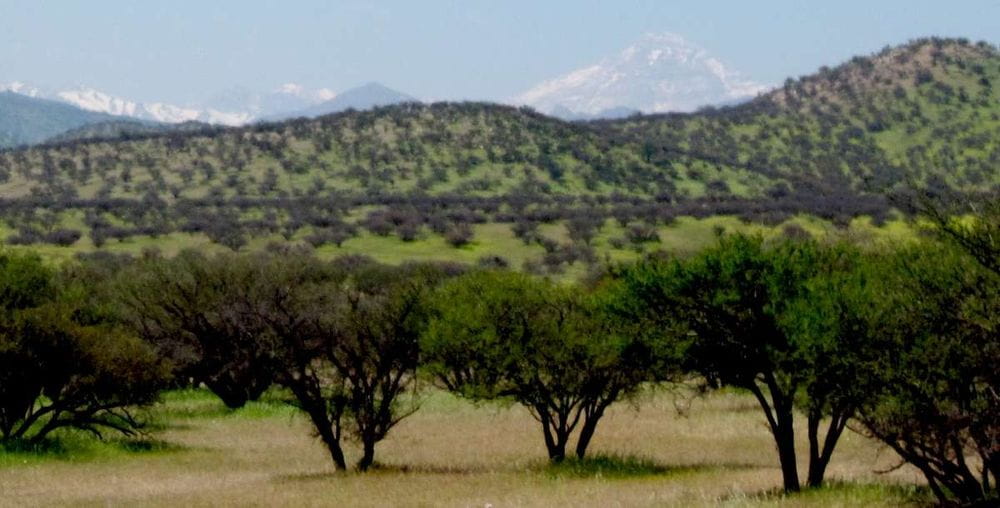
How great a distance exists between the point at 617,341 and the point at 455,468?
8.59 metres

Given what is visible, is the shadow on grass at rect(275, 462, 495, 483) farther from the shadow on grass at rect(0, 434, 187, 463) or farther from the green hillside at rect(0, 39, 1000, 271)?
the green hillside at rect(0, 39, 1000, 271)

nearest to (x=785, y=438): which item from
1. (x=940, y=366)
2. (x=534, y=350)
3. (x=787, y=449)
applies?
(x=787, y=449)

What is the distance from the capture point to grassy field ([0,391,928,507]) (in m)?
28.2

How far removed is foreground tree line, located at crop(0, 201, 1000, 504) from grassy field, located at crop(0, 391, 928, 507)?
1663mm

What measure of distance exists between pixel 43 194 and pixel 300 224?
5079 cm

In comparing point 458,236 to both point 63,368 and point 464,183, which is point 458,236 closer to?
point 464,183

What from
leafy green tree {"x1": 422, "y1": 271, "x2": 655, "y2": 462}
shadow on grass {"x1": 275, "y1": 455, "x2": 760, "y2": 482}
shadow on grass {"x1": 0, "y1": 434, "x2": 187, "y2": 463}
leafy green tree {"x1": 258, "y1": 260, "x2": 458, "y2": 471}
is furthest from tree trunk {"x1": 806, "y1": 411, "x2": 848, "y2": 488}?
shadow on grass {"x1": 0, "y1": 434, "x2": 187, "y2": 463}

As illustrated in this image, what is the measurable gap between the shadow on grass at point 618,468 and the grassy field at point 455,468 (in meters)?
0.06

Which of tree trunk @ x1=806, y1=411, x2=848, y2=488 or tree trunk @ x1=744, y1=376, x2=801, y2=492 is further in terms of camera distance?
tree trunk @ x1=744, y1=376, x2=801, y2=492

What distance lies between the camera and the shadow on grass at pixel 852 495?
23953 millimetres

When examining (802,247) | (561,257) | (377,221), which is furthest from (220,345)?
(377,221)

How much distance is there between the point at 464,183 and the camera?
533 ft

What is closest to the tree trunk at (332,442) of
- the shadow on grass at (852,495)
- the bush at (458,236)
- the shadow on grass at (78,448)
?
the shadow on grass at (78,448)

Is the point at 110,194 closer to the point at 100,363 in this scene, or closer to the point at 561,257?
the point at 561,257
